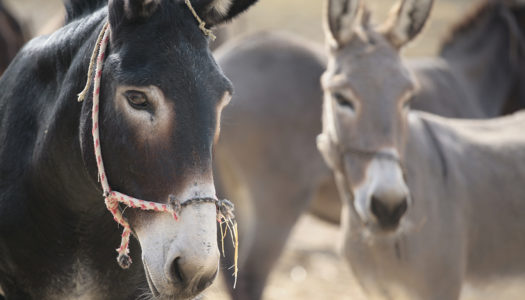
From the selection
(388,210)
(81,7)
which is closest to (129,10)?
(81,7)

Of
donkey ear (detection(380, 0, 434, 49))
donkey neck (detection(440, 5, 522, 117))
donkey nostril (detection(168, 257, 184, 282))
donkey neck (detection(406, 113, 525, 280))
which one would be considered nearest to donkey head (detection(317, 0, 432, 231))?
donkey ear (detection(380, 0, 434, 49))

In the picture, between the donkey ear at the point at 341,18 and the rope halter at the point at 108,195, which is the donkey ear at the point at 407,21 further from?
the rope halter at the point at 108,195

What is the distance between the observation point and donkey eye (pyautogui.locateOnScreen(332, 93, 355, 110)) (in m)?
3.43

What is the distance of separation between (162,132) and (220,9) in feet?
1.68

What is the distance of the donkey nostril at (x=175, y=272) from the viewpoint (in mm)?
1684

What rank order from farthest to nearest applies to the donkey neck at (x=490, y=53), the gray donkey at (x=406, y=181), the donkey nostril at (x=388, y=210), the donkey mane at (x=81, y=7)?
1. the donkey neck at (x=490, y=53)
2. the gray donkey at (x=406, y=181)
3. the donkey nostril at (x=388, y=210)
4. the donkey mane at (x=81, y=7)

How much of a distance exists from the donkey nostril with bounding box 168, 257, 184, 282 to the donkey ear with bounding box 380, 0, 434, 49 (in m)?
2.28

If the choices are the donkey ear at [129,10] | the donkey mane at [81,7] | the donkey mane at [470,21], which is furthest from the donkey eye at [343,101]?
the donkey mane at [470,21]

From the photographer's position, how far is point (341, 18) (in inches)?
142

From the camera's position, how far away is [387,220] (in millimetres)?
3102

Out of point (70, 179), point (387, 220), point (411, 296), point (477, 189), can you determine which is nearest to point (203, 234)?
point (70, 179)

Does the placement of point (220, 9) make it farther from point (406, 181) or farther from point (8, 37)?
point (8, 37)

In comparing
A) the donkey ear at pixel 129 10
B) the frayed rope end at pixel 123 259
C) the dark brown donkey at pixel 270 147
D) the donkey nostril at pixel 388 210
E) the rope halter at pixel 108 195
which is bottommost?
the dark brown donkey at pixel 270 147

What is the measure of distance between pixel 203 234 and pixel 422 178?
2.07 meters
